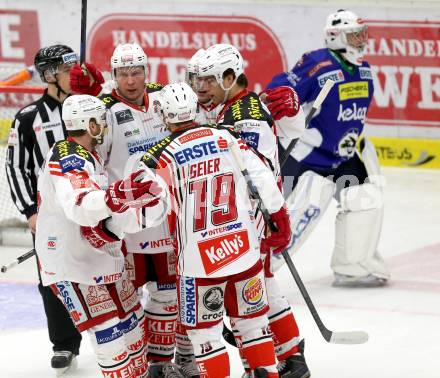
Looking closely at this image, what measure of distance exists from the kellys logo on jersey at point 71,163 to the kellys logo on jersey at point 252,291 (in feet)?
2.70

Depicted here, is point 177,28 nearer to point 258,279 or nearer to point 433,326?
point 433,326

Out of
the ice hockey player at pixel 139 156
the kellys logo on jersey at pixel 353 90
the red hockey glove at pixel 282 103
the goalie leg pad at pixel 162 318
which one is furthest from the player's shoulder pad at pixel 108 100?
the kellys logo on jersey at pixel 353 90

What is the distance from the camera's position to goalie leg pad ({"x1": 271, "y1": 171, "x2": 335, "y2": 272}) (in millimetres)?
6930

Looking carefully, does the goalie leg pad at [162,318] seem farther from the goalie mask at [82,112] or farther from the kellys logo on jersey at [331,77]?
the kellys logo on jersey at [331,77]

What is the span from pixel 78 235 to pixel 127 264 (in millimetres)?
467

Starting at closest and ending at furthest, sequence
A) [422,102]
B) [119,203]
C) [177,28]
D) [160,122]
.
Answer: [119,203]
[160,122]
[422,102]
[177,28]

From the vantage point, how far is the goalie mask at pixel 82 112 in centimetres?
502

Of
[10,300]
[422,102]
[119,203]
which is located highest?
[119,203]

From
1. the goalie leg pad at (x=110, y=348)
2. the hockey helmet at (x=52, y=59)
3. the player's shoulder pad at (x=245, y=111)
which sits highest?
the hockey helmet at (x=52, y=59)

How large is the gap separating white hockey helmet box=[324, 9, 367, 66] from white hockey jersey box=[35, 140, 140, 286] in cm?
227

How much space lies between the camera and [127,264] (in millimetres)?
5469

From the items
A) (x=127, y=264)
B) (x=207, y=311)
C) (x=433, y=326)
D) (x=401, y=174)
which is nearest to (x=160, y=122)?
(x=127, y=264)

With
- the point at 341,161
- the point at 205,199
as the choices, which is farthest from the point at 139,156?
the point at 341,161

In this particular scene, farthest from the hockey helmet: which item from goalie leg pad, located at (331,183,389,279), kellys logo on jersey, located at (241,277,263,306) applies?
goalie leg pad, located at (331,183,389,279)
